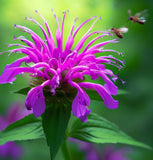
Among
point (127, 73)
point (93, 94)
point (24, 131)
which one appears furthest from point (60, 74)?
point (127, 73)

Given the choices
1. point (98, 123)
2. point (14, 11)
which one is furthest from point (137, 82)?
point (14, 11)

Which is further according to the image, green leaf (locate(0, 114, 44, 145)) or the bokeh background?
the bokeh background

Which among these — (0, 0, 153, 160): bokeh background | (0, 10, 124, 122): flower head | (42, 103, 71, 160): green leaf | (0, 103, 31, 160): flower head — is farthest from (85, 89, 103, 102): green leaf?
(0, 103, 31, 160): flower head

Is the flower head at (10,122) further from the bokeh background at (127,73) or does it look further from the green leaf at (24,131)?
the green leaf at (24,131)

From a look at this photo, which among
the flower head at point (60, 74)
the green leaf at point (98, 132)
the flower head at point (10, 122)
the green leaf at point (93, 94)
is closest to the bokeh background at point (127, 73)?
the flower head at point (10, 122)

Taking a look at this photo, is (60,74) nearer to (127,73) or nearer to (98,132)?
(98,132)

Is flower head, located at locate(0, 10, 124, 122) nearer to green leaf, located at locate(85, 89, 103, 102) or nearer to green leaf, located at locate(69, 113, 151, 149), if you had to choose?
green leaf, located at locate(85, 89, 103, 102)

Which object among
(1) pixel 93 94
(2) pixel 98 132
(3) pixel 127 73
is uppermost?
(1) pixel 93 94
